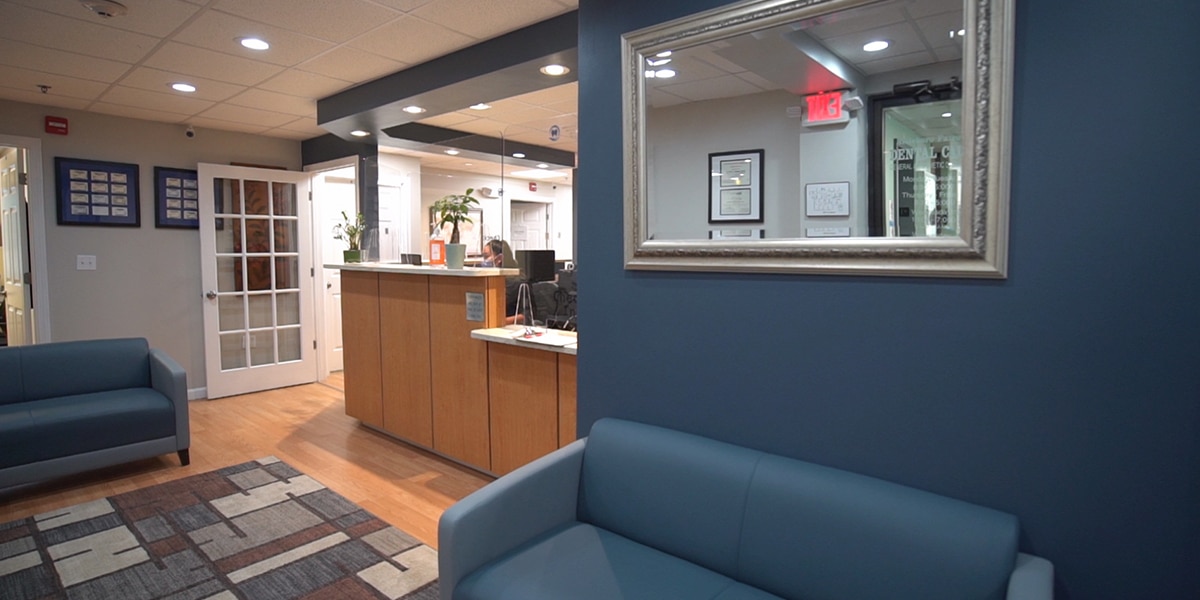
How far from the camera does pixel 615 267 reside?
2.31m

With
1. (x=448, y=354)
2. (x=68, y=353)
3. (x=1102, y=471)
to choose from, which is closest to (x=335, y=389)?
(x=68, y=353)

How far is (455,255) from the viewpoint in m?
3.68

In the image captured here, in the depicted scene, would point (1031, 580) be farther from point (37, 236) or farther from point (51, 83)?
point (37, 236)

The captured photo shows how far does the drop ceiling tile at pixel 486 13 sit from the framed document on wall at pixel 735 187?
129 centimetres

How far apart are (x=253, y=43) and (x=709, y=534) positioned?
3251 mm

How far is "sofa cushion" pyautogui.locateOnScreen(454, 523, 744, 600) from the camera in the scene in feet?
5.37

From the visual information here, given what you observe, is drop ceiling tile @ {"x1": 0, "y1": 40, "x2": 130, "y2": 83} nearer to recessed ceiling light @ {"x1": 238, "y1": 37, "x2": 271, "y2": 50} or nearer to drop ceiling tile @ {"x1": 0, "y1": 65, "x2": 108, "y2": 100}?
drop ceiling tile @ {"x1": 0, "y1": 65, "x2": 108, "y2": 100}

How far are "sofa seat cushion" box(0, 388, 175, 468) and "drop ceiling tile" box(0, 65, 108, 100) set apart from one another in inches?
78.3

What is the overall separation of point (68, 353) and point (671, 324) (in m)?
3.84

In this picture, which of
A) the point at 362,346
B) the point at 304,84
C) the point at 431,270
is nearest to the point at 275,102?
the point at 304,84

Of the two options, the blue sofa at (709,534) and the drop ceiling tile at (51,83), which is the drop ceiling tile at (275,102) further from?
the blue sofa at (709,534)

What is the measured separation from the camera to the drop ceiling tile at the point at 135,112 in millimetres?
4637

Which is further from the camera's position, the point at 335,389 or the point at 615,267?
the point at 335,389

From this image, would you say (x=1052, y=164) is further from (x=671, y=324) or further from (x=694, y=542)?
(x=694, y=542)
